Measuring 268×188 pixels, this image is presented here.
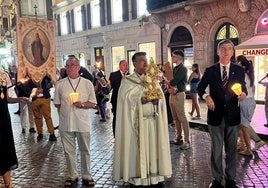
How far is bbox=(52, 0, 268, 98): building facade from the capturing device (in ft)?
46.1

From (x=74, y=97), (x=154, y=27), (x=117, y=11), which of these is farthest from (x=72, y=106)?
(x=117, y=11)

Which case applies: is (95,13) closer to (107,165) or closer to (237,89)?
(107,165)

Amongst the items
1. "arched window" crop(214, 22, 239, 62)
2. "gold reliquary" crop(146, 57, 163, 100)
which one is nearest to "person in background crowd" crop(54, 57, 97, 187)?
"gold reliquary" crop(146, 57, 163, 100)

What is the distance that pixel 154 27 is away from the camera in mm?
19078

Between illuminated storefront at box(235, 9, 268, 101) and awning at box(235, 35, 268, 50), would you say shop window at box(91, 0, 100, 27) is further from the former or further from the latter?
awning at box(235, 35, 268, 50)

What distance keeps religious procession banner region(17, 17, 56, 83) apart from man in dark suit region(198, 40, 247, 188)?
370cm

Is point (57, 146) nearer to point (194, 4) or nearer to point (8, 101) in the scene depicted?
point (8, 101)

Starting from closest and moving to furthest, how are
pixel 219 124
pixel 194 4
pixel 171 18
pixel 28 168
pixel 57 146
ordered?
pixel 219 124, pixel 28 168, pixel 57 146, pixel 194 4, pixel 171 18

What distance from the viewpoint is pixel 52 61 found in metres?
7.18

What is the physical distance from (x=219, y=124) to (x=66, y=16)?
27.0 m

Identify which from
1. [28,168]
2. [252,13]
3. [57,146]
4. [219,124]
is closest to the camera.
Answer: [219,124]

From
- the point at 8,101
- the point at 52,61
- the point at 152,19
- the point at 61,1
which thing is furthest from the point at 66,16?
the point at 8,101

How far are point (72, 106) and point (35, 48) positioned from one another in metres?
2.45

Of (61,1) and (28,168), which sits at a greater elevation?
(61,1)
